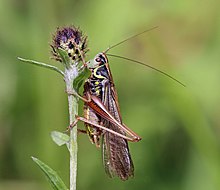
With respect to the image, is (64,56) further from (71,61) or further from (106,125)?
(106,125)

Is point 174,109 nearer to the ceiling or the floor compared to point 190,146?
nearer to the ceiling

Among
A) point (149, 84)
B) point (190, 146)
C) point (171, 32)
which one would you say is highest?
point (171, 32)

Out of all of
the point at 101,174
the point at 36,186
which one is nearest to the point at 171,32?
the point at 101,174

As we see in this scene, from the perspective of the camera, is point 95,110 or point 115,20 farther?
point 115,20

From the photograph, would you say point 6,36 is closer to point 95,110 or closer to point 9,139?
point 9,139

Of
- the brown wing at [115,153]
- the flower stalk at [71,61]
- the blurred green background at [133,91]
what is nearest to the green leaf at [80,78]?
the flower stalk at [71,61]

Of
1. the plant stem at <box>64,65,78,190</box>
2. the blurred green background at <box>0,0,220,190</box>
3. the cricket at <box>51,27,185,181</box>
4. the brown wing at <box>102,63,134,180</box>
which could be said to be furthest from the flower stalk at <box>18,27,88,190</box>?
the blurred green background at <box>0,0,220,190</box>

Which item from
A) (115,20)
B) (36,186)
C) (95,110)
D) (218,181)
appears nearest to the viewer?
(95,110)

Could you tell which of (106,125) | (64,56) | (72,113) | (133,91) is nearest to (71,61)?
(64,56)
